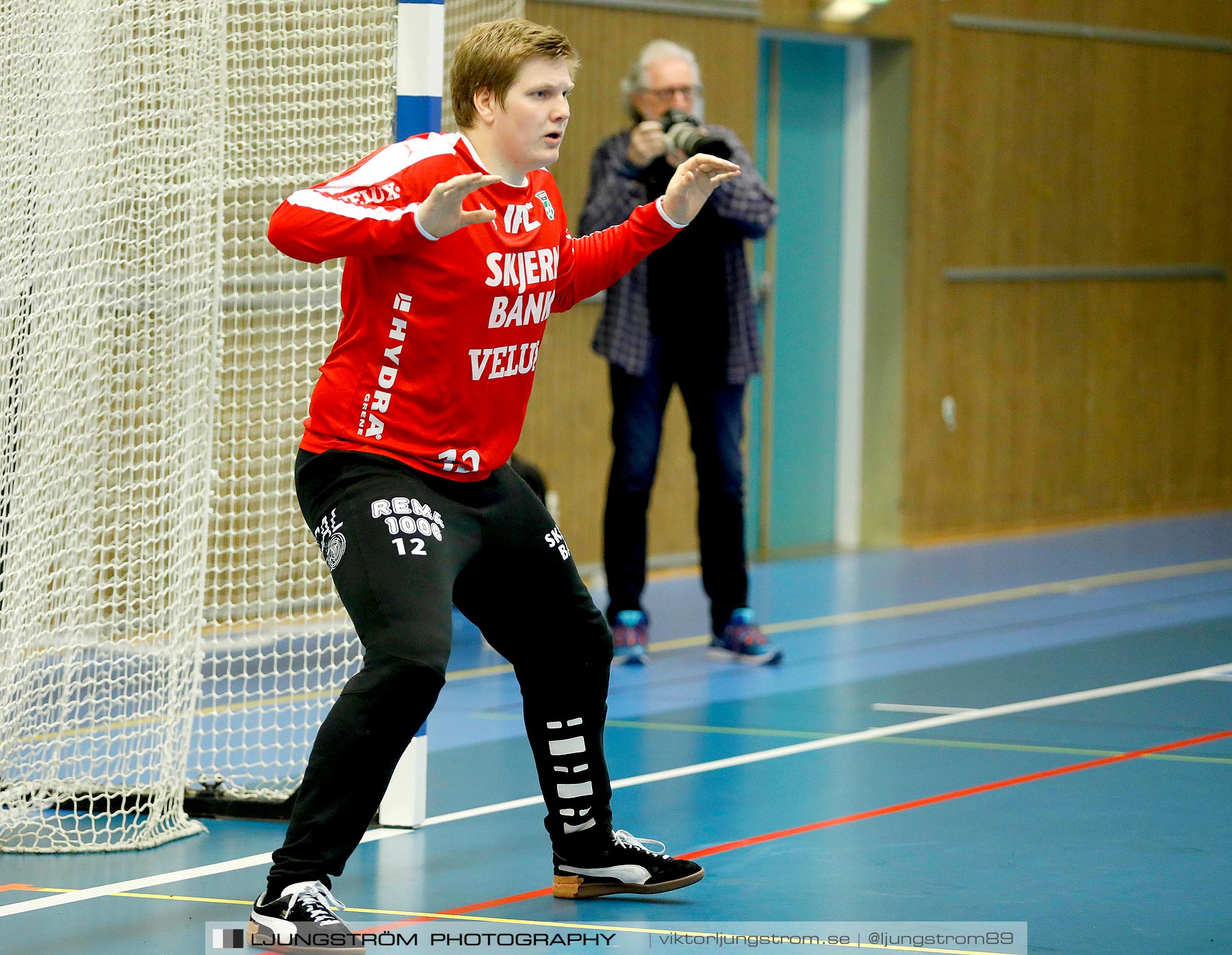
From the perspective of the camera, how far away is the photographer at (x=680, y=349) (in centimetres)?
627

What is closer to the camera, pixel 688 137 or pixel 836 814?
pixel 836 814

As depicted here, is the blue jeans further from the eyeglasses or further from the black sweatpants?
the black sweatpants

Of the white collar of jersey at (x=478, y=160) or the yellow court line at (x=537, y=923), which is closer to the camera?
the yellow court line at (x=537, y=923)

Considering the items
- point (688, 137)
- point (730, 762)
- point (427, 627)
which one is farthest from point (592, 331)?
point (427, 627)

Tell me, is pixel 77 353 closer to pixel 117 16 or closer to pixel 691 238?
pixel 117 16

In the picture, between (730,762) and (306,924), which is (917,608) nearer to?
(730,762)

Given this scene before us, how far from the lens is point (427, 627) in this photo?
321 cm

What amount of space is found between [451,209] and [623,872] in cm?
133

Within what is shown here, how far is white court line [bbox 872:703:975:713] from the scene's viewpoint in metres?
5.70

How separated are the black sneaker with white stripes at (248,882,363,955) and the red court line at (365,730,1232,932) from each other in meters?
0.23

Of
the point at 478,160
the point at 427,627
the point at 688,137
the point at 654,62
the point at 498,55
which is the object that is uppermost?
the point at 654,62

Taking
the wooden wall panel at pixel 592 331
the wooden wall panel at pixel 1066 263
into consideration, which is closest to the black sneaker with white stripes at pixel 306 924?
the wooden wall panel at pixel 592 331

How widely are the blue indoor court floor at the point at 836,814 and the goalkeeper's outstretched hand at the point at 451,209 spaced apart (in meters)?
1.23

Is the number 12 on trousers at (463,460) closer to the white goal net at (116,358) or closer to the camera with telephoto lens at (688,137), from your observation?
the white goal net at (116,358)
